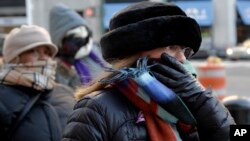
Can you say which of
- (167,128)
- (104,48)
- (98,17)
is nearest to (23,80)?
(104,48)

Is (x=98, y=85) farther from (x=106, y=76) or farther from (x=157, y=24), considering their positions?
(x=157, y=24)

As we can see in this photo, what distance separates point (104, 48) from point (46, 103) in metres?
1.09

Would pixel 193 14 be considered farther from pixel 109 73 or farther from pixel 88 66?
pixel 109 73

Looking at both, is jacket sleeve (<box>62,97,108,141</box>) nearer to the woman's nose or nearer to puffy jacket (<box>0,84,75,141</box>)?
puffy jacket (<box>0,84,75,141</box>)

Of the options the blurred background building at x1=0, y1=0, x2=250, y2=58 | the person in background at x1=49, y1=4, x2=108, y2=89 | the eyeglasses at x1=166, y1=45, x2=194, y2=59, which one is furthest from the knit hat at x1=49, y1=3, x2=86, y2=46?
the blurred background building at x1=0, y1=0, x2=250, y2=58

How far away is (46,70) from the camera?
3.43m

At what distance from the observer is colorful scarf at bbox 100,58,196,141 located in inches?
79.3

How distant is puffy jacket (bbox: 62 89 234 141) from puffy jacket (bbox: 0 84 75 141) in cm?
102

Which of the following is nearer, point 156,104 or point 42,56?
point 156,104

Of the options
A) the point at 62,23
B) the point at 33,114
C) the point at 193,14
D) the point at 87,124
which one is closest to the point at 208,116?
the point at 87,124

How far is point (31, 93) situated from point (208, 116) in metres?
1.44

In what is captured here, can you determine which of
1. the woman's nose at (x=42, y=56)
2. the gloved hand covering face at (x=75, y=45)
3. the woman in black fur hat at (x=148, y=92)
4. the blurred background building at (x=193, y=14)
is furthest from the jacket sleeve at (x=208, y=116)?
the blurred background building at (x=193, y=14)

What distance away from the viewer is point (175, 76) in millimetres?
2059

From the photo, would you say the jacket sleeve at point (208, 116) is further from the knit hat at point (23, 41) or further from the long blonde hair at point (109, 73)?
the knit hat at point (23, 41)
